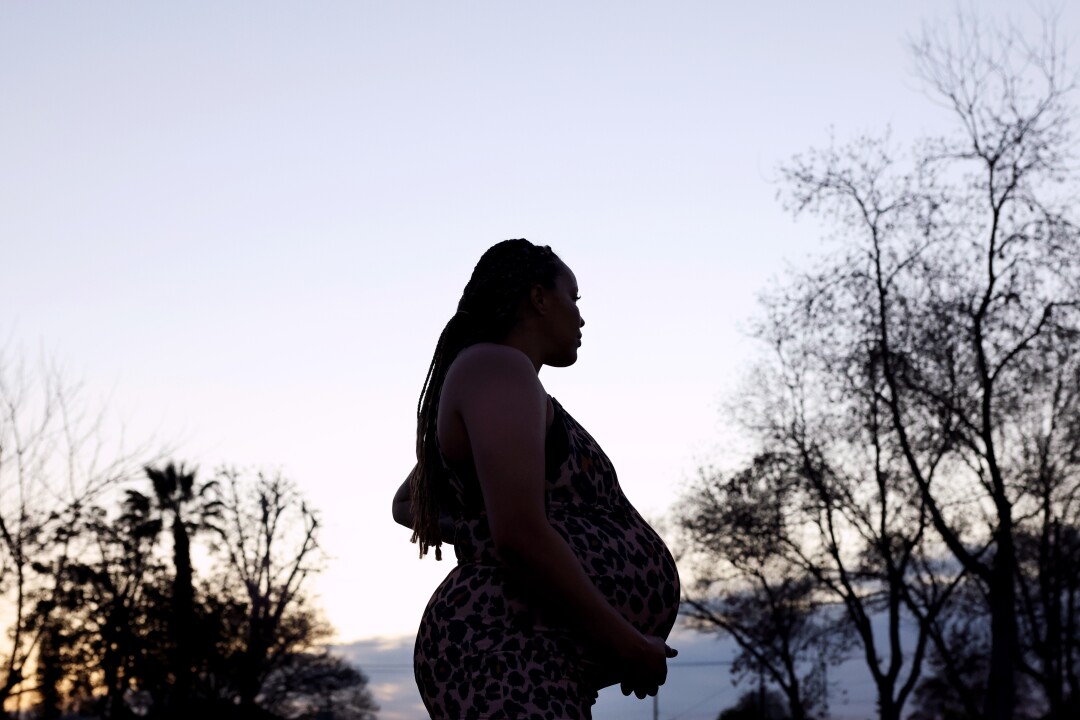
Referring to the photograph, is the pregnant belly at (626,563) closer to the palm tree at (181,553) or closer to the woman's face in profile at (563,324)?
the woman's face in profile at (563,324)

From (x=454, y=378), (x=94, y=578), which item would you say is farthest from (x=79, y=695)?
(x=454, y=378)

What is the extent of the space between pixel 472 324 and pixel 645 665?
82cm

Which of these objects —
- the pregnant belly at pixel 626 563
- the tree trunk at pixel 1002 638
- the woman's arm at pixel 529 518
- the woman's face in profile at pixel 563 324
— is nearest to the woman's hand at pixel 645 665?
the woman's arm at pixel 529 518

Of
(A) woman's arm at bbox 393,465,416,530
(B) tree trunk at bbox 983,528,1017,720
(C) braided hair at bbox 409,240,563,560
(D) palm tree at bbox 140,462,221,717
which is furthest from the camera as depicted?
(D) palm tree at bbox 140,462,221,717

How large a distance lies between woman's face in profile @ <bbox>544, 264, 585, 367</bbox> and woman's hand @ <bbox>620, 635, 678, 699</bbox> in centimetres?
63

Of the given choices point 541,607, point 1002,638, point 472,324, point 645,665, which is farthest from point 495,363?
point 1002,638

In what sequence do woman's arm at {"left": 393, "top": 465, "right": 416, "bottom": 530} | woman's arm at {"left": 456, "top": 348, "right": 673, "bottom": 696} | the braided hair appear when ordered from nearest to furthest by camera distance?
woman's arm at {"left": 456, "top": 348, "right": 673, "bottom": 696}
the braided hair
woman's arm at {"left": 393, "top": 465, "right": 416, "bottom": 530}

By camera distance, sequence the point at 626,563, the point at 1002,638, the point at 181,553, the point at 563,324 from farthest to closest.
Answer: the point at 181,553 < the point at 1002,638 < the point at 563,324 < the point at 626,563

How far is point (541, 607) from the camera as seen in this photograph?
99.5 inches

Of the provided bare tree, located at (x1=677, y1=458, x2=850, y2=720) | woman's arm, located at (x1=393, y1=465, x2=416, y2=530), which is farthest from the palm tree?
woman's arm, located at (x1=393, y1=465, x2=416, y2=530)

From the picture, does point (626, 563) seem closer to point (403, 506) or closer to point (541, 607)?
point (541, 607)

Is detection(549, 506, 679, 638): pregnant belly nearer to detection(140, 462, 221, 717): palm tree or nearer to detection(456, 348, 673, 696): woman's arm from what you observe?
detection(456, 348, 673, 696): woman's arm

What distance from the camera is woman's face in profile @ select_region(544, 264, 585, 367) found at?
9.30 feet

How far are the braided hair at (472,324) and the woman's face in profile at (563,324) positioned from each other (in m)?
0.03
